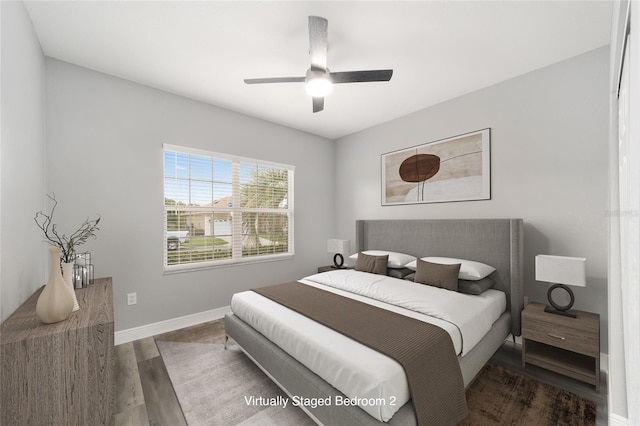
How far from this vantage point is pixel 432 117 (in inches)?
134

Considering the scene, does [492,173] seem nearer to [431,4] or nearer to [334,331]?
[431,4]

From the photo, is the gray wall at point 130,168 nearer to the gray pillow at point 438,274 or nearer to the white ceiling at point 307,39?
the white ceiling at point 307,39

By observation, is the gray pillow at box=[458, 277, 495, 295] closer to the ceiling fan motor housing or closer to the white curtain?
the white curtain

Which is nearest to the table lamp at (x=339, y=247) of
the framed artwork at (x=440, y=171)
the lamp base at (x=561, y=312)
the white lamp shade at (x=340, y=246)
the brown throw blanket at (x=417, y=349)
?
the white lamp shade at (x=340, y=246)

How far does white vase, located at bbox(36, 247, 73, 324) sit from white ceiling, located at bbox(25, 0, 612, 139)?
72.0 inches

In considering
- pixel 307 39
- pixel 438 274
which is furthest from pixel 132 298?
pixel 438 274

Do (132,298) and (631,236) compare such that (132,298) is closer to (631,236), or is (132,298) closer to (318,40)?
(318,40)

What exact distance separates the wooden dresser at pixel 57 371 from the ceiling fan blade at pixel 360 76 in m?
2.21

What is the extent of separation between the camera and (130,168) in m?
2.86

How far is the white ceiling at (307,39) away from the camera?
6.12ft

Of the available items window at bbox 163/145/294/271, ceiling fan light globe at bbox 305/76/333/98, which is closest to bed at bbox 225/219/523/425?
window at bbox 163/145/294/271

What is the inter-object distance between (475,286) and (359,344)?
1.56 m

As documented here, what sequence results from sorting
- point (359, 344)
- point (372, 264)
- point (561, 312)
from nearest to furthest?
point (359, 344), point (561, 312), point (372, 264)

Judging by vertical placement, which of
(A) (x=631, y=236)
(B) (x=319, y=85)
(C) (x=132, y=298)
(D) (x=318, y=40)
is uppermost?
(D) (x=318, y=40)
